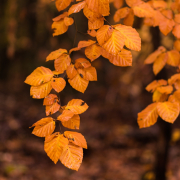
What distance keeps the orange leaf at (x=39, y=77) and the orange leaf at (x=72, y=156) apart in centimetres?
29

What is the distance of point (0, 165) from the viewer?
2682 mm

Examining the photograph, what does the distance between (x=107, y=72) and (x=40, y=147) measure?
3.38 m

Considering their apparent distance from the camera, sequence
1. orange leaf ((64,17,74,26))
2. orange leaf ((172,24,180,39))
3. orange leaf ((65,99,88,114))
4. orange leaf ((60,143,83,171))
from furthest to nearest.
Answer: orange leaf ((172,24,180,39))
orange leaf ((64,17,74,26))
orange leaf ((65,99,88,114))
orange leaf ((60,143,83,171))

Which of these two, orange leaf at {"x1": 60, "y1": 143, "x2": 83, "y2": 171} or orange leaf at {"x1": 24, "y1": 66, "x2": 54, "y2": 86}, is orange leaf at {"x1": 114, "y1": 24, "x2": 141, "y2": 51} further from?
orange leaf at {"x1": 60, "y1": 143, "x2": 83, "y2": 171}

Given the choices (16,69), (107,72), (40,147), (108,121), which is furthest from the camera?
(107,72)

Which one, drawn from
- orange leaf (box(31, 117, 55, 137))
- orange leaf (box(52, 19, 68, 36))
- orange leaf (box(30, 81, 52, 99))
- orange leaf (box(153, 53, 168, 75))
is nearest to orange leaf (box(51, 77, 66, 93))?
orange leaf (box(30, 81, 52, 99))

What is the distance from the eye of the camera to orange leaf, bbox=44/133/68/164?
2.13ft

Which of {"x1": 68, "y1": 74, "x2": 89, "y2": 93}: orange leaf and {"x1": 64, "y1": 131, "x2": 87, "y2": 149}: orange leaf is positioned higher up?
{"x1": 68, "y1": 74, "x2": 89, "y2": 93}: orange leaf

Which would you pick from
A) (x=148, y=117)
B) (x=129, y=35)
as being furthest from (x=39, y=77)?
(x=148, y=117)

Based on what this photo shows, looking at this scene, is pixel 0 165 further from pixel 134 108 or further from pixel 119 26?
pixel 134 108

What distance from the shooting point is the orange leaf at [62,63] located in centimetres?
80

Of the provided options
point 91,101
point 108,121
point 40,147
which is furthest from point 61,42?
point 40,147

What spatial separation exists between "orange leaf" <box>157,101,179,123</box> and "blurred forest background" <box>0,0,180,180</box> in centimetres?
124

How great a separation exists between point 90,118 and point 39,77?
13.6 feet
